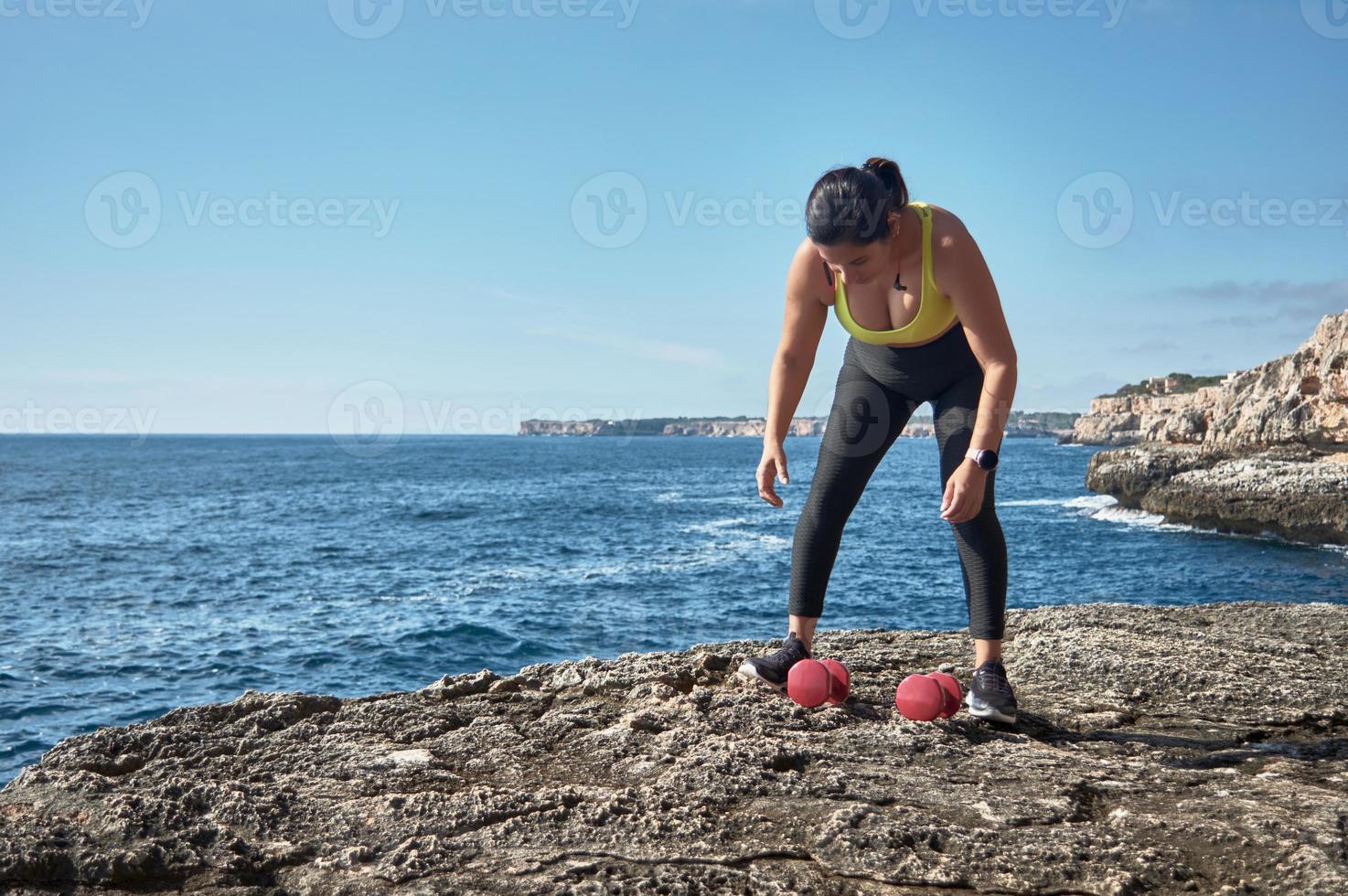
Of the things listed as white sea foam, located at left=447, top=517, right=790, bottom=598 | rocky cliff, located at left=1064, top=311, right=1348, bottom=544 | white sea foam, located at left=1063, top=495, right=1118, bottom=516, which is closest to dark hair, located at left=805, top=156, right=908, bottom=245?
white sea foam, located at left=447, top=517, right=790, bottom=598

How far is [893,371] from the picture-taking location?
3807mm

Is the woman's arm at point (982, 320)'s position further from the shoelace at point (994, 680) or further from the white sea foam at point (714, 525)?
the white sea foam at point (714, 525)

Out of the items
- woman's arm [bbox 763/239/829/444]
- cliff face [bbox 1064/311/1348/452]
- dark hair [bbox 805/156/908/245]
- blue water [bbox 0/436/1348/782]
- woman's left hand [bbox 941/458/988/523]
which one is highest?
cliff face [bbox 1064/311/1348/452]

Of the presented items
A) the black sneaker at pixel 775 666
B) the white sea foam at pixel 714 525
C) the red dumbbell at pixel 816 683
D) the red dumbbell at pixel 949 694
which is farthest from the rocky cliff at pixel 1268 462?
the red dumbbell at pixel 816 683

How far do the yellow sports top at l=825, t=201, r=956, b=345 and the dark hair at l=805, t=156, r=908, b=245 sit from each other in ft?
0.60

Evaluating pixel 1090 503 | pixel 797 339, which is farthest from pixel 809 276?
pixel 1090 503

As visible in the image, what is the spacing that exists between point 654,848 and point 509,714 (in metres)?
1.34

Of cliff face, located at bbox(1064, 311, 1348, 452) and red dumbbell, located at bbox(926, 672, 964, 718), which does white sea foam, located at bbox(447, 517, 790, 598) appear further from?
cliff face, located at bbox(1064, 311, 1348, 452)

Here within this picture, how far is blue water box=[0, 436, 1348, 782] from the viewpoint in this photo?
1616cm

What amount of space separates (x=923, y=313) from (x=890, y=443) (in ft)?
2.03

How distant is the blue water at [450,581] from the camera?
53.0 feet

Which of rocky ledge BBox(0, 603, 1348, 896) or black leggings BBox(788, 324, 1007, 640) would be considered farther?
black leggings BBox(788, 324, 1007, 640)

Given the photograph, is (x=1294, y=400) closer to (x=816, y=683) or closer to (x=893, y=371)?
(x=893, y=371)

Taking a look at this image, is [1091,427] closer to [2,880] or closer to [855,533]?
[855,533]
